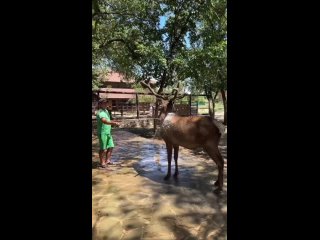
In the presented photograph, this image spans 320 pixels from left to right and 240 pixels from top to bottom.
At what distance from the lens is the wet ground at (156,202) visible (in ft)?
14.7

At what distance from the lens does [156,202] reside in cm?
561

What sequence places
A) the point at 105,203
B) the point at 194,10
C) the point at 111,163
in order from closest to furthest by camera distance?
the point at 105,203 < the point at 111,163 < the point at 194,10

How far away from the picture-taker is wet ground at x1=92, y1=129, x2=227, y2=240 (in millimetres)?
4477
